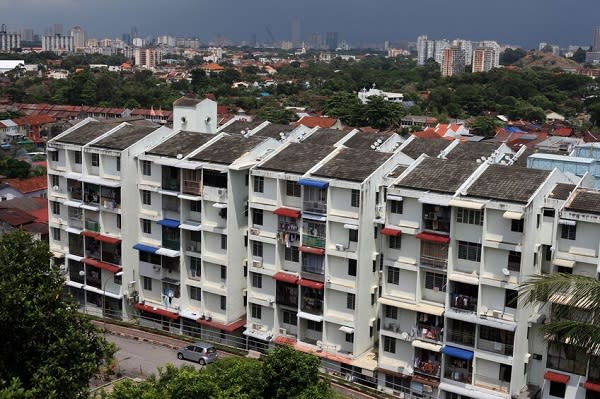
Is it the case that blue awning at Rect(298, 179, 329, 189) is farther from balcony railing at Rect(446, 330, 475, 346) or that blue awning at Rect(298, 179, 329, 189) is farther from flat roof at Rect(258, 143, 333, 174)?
balcony railing at Rect(446, 330, 475, 346)

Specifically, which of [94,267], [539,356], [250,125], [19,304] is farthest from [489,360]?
[250,125]

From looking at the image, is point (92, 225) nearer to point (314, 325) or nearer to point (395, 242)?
point (314, 325)

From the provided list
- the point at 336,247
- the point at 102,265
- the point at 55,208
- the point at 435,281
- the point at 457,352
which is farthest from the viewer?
the point at 55,208

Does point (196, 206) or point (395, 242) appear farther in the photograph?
point (196, 206)

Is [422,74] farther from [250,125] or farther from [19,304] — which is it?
[19,304]

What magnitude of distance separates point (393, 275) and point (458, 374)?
3.56m

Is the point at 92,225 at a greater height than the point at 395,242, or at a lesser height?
lesser

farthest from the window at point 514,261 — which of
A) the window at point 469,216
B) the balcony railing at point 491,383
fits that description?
the balcony railing at point 491,383

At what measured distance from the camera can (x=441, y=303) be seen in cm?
2270

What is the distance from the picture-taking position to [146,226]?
28641 millimetres

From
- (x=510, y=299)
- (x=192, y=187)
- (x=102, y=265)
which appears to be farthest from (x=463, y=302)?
(x=102, y=265)

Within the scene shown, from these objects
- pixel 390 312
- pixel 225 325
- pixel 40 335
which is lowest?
pixel 225 325

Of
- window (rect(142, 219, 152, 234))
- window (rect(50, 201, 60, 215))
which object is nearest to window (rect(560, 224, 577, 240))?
window (rect(142, 219, 152, 234))

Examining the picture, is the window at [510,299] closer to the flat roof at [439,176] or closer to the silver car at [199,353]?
the flat roof at [439,176]
